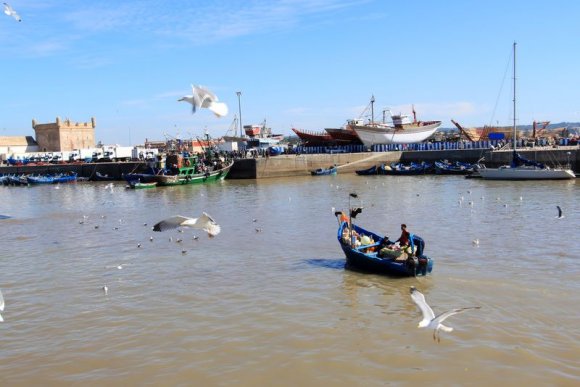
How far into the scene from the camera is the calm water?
8.33m

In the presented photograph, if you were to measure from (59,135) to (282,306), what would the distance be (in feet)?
237

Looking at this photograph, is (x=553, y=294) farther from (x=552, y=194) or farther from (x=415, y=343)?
(x=552, y=194)

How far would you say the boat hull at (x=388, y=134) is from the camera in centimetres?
5788

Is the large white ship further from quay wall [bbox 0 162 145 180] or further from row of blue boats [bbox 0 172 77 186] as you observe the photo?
row of blue boats [bbox 0 172 77 186]

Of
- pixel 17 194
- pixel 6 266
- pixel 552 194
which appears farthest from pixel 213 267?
pixel 17 194

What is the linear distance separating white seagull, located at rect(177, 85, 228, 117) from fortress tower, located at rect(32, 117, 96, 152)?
72.3 meters

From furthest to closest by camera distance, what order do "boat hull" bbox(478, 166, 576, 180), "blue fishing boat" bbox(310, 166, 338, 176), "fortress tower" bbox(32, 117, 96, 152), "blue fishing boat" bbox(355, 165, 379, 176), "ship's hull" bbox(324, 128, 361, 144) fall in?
"fortress tower" bbox(32, 117, 96, 152), "ship's hull" bbox(324, 128, 361, 144), "blue fishing boat" bbox(310, 166, 338, 176), "blue fishing boat" bbox(355, 165, 379, 176), "boat hull" bbox(478, 166, 576, 180)

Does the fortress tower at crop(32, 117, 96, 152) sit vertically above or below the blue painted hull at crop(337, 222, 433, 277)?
above

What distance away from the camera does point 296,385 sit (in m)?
7.85

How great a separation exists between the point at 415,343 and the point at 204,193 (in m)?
28.0

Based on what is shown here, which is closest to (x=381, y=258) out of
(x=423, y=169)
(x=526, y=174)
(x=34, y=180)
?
(x=526, y=174)

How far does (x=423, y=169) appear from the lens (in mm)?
45906

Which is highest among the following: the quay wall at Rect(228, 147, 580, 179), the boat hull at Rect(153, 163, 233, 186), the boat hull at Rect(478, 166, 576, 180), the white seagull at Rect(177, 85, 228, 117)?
the white seagull at Rect(177, 85, 228, 117)

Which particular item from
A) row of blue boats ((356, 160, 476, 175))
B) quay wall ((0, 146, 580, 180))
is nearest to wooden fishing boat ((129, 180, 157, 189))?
quay wall ((0, 146, 580, 180))
